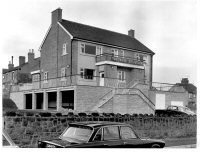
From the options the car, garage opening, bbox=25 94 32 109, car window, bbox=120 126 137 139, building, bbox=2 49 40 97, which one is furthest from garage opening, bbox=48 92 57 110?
the car

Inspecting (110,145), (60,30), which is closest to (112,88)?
(60,30)

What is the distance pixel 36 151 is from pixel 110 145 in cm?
189

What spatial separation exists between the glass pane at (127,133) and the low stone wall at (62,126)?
14.5ft

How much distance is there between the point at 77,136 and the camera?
779cm

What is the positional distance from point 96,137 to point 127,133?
3.68 feet

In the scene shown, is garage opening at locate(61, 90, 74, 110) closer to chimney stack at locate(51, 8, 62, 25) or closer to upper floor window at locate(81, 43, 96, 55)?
upper floor window at locate(81, 43, 96, 55)

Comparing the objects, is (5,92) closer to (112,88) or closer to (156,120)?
(112,88)

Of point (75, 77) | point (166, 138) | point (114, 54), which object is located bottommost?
point (166, 138)

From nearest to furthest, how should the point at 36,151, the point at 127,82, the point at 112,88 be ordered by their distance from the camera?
the point at 36,151, the point at 112,88, the point at 127,82

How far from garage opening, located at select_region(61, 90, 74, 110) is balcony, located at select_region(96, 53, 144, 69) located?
4.55m

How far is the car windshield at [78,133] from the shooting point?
25.1 feet

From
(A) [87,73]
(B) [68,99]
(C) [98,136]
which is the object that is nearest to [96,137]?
(C) [98,136]

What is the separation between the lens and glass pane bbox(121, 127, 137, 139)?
8292mm

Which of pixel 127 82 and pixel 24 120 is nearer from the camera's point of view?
pixel 24 120
